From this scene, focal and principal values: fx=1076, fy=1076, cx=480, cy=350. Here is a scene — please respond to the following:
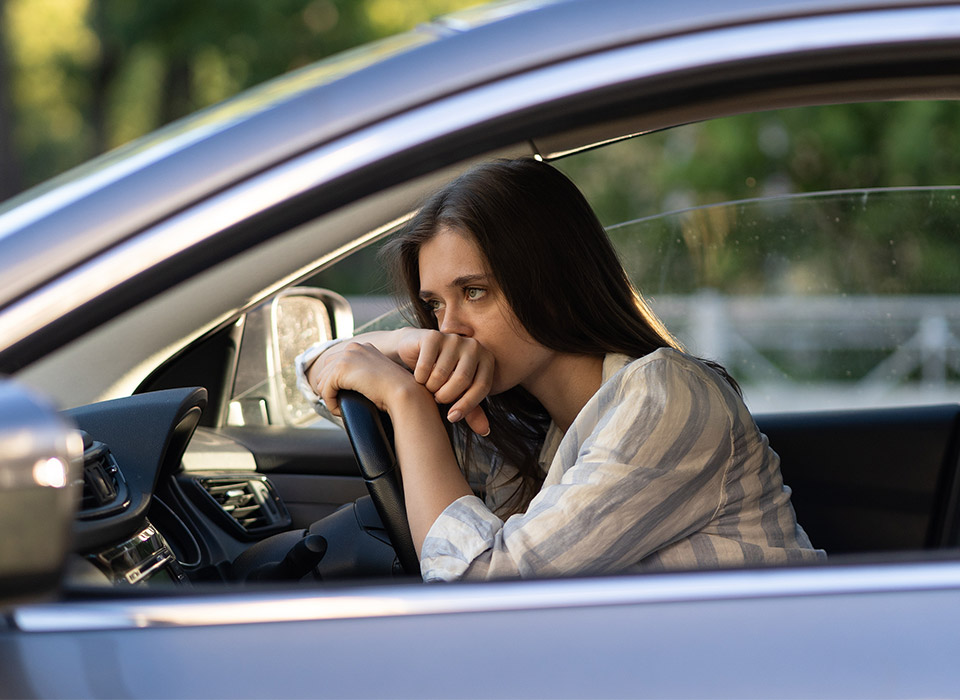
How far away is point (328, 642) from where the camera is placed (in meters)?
0.97

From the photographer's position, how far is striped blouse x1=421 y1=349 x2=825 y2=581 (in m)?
1.30

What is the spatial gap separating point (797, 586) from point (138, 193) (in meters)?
0.72

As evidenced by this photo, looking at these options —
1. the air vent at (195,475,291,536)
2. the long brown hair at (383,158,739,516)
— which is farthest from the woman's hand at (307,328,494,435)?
the air vent at (195,475,291,536)

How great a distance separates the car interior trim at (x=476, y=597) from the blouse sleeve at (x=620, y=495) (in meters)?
0.23

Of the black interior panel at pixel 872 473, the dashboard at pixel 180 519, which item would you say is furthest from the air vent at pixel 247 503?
the black interior panel at pixel 872 473

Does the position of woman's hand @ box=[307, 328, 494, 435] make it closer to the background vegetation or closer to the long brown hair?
the long brown hair

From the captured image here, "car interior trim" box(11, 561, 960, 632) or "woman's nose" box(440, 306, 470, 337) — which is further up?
"woman's nose" box(440, 306, 470, 337)

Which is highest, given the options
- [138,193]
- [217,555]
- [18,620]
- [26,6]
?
[26,6]

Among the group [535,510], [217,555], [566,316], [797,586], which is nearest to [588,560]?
[535,510]

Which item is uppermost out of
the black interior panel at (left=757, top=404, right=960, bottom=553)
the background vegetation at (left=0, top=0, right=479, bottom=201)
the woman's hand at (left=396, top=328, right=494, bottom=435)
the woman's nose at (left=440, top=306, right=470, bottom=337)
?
the background vegetation at (left=0, top=0, right=479, bottom=201)

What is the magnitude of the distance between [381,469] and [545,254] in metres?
0.45

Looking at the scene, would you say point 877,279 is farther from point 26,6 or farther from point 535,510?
point 26,6

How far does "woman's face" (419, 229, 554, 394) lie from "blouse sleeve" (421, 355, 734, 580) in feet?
0.58

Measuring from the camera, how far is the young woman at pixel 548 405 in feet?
4.43
